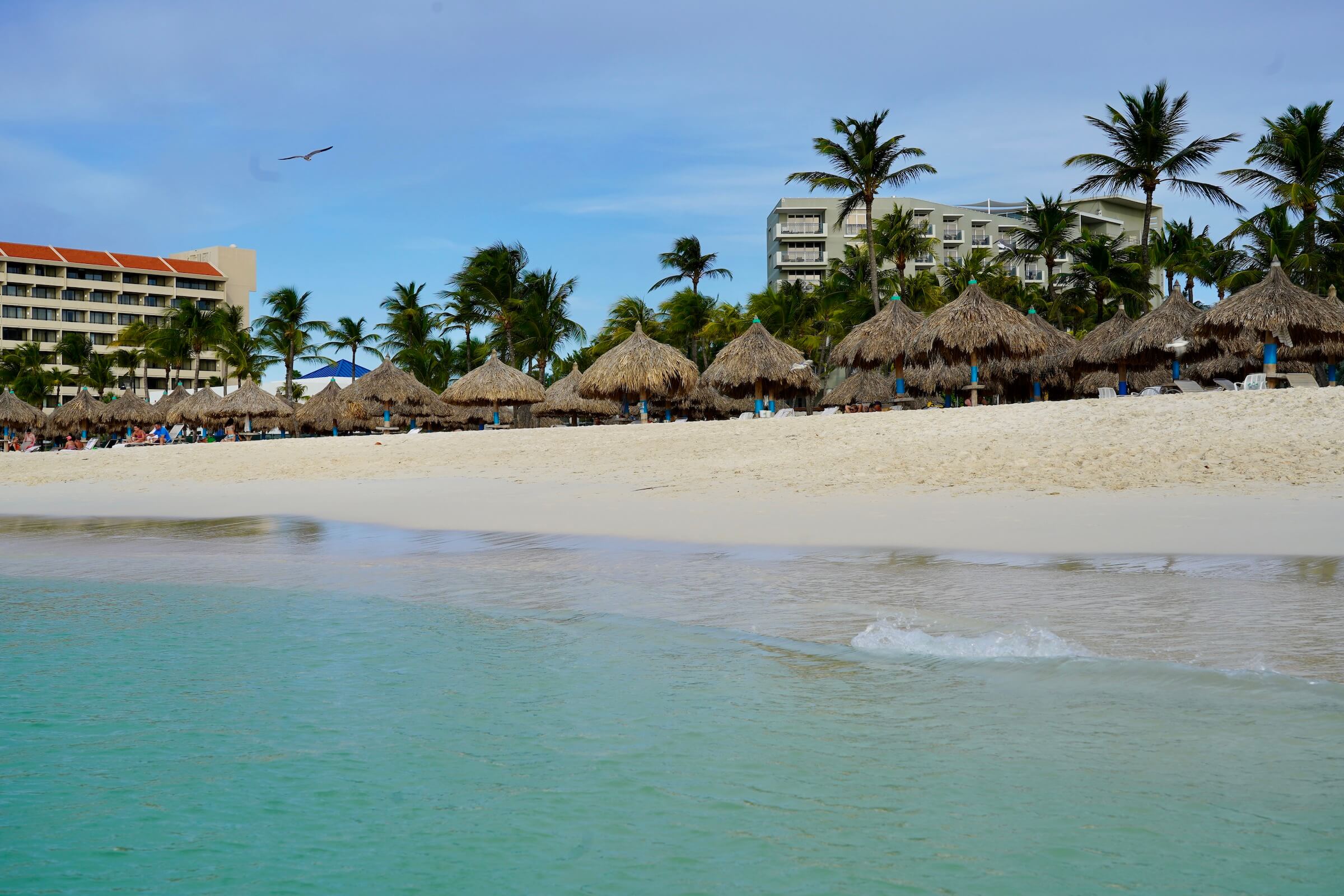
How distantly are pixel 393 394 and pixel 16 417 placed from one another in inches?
782

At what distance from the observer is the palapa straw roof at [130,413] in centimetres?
4441

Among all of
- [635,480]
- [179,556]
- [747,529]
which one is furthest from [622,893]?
[635,480]

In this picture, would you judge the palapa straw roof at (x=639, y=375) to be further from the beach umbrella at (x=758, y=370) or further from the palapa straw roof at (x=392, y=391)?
the palapa straw roof at (x=392, y=391)

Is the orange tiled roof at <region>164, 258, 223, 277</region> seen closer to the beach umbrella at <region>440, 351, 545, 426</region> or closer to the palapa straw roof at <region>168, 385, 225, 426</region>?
the palapa straw roof at <region>168, 385, 225, 426</region>

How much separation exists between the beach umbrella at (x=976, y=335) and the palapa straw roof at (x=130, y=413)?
109 feet

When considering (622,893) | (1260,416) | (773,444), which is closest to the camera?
(622,893)

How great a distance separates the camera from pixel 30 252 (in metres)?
82.2

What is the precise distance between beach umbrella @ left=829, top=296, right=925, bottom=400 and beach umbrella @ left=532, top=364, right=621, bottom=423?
11.2 meters

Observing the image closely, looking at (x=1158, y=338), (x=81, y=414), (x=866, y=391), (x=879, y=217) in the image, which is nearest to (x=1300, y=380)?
(x=1158, y=338)

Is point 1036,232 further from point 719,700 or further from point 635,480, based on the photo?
point 719,700

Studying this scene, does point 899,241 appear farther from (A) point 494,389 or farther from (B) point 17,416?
(B) point 17,416

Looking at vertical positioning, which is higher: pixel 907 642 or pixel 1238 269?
pixel 1238 269

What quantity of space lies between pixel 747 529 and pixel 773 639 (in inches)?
190

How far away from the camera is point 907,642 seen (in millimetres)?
5582
